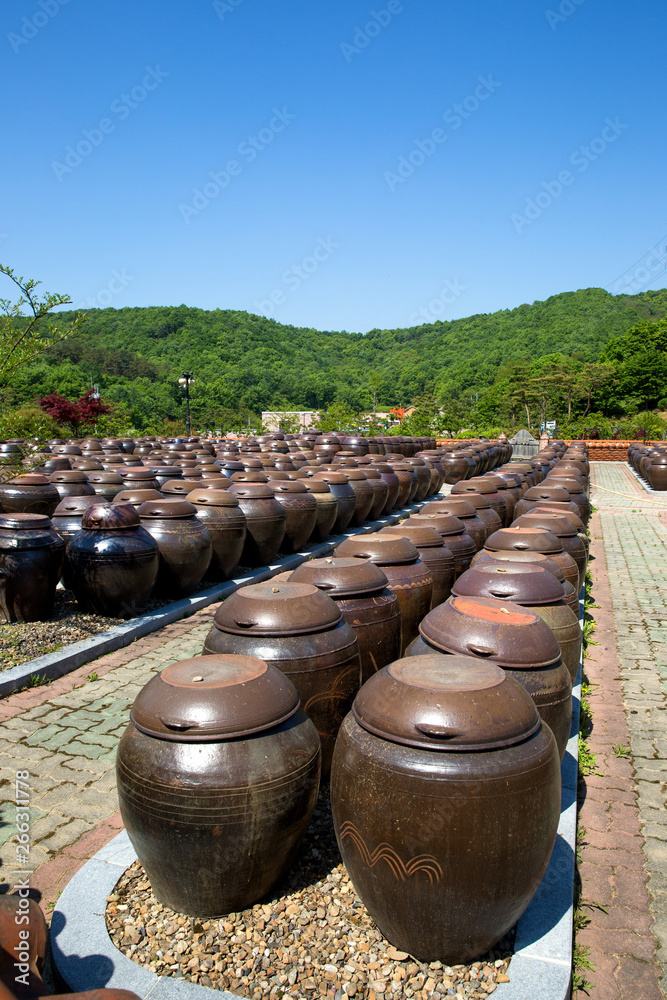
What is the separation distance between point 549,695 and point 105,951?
8.56 ft

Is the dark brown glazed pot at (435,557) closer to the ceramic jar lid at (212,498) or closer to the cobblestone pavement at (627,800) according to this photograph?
the cobblestone pavement at (627,800)

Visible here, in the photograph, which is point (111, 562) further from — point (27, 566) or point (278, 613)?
point (278, 613)

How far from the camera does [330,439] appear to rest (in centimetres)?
2489

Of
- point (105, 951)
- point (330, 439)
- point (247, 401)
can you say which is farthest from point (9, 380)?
point (247, 401)

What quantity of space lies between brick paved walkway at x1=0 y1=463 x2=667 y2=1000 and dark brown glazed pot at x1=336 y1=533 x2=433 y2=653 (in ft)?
5.69

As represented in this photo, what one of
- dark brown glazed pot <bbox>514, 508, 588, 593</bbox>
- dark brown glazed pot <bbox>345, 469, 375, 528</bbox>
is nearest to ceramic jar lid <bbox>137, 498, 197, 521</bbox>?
dark brown glazed pot <bbox>514, 508, 588, 593</bbox>

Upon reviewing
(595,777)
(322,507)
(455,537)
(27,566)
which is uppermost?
(27,566)

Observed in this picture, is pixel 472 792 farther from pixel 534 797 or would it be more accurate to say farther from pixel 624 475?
pixel 624 475

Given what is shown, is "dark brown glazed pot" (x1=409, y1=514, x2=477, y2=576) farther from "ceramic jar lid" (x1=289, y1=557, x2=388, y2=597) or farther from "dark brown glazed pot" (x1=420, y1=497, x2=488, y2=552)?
"ceramic jar lid" (x1=289, y1=557, x2=388, y2=597)

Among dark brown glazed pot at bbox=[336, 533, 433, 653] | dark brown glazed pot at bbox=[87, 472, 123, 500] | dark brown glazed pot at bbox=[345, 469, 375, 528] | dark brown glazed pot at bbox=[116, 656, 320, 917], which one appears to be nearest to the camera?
dark brown glazed pot at bbox=[116, 656, 320, 917]

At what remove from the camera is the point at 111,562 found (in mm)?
7551

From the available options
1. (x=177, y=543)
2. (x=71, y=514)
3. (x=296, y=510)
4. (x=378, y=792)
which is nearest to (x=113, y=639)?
(x=177, y=543)

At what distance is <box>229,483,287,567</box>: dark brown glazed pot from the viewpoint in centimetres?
1048

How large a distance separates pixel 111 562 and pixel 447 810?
5673 mm
